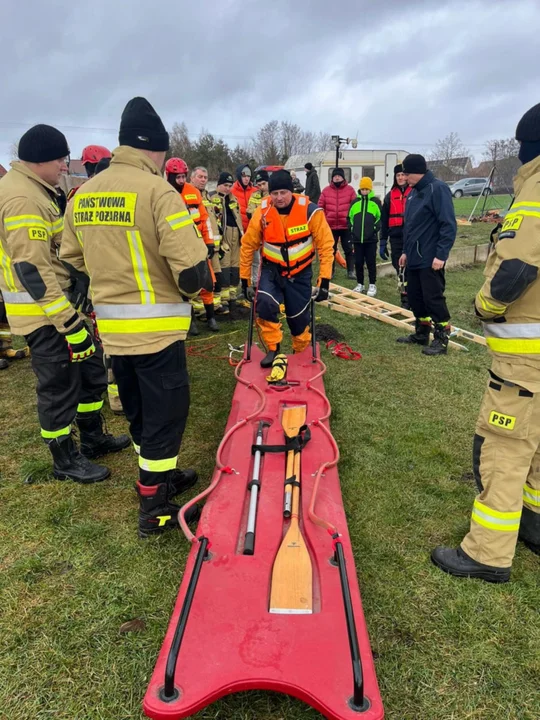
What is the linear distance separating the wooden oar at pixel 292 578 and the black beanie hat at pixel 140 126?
Result: 2409 mm

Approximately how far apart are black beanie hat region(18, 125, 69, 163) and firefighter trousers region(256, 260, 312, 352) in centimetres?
237

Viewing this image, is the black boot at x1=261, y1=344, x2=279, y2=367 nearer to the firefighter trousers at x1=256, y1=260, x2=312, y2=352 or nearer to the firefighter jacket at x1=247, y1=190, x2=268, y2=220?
the firefighter trousers at x1=256, y1=260, x2=312, y2=352

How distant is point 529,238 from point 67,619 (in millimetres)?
3111

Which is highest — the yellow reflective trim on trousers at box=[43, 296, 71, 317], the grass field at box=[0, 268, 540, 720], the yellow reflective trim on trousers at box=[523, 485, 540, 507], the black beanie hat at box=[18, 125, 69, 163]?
the black beanie hat at box=[18, 125, 69, 163]

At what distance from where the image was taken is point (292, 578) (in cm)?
232

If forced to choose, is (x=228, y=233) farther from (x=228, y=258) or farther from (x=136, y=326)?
(x=136, y=326)

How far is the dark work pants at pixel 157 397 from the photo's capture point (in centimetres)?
286

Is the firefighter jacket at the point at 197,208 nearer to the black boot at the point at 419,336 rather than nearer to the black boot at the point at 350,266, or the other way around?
the black boot at the point at 419,336

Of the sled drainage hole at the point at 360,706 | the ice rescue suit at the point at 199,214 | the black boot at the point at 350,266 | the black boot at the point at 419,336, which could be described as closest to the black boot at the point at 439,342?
the black boot at the point at 419,336

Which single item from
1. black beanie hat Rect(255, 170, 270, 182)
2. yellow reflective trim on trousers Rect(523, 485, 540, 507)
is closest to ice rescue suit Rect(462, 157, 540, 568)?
yellow reflective trim on trousers Rect(523, 485, 540, 507)

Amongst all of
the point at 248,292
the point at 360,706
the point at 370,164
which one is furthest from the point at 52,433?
the point at 370,164

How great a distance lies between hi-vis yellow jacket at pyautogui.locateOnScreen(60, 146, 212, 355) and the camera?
258cm

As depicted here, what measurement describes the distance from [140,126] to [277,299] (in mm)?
2657

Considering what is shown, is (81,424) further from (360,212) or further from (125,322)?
(360,212)
